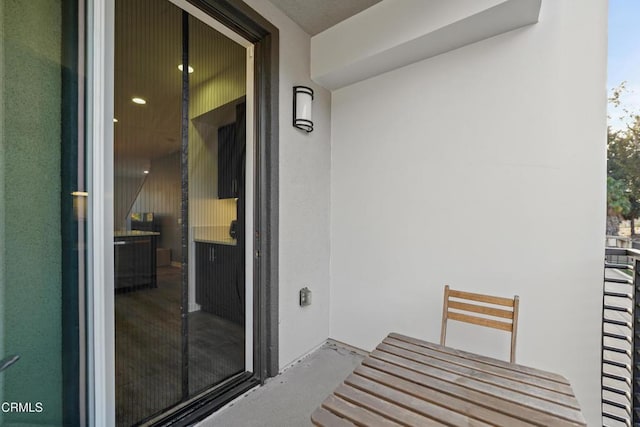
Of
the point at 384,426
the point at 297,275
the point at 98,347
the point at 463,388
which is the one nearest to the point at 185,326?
the point at 98,347

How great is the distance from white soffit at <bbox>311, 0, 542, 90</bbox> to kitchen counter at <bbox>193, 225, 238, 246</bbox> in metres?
1.62

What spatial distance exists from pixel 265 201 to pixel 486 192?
162 cm

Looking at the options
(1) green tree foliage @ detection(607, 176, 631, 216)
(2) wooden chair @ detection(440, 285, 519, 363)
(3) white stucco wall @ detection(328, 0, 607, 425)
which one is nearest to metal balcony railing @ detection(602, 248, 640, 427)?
(3) white stucco wall @ detection(328, 0, 607, 425)

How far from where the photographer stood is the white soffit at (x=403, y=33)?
174cm

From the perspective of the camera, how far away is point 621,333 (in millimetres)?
1719

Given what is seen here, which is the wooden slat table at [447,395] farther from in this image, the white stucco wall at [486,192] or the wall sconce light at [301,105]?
the wall sconce light at [301,105]

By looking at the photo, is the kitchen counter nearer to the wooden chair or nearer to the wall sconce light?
the wall sconce light

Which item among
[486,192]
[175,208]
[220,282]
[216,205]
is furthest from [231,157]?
[486,192]

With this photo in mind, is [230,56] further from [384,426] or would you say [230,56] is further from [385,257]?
[384,426]

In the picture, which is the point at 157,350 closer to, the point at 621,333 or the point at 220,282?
the point at 220,282

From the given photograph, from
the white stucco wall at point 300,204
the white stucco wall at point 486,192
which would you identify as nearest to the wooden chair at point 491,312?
the white stucco wall at point 486,192

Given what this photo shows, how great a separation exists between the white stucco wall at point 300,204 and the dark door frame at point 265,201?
11 centimetres

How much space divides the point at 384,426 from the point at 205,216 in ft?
5.02

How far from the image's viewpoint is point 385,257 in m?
2.45
